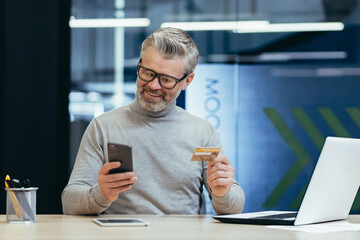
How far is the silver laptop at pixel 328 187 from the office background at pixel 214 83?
2612 millimetres

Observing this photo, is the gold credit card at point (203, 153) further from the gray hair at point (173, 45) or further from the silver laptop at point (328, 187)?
the gray hair at point (173, 45)

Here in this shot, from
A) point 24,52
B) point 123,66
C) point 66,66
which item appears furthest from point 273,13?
point 24,52

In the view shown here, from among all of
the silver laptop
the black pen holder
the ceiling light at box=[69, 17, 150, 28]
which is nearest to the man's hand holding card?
the silver laptop

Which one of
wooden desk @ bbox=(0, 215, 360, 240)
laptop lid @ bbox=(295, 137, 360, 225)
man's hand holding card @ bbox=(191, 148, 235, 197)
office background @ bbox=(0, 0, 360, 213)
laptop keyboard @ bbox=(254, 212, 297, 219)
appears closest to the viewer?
wooden desk @ bbox=(0, 215, 360, 240)

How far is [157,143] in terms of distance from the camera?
2.69 meters

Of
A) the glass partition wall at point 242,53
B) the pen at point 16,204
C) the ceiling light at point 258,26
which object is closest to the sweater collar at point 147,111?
the pen at point 16,204

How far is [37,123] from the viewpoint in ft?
16.5

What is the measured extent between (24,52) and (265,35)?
6.86 feet

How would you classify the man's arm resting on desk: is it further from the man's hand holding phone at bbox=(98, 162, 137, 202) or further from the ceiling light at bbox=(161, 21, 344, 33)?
the ceiling light at bbox=(161, 21, 344, 33)

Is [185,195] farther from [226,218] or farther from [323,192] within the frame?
[323,192]

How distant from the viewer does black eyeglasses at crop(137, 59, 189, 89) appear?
8.54 ft

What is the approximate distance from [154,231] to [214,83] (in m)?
3.10

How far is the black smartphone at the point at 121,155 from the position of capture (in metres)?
2.07

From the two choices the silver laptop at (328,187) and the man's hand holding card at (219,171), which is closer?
the silver laptop at (328,187)
